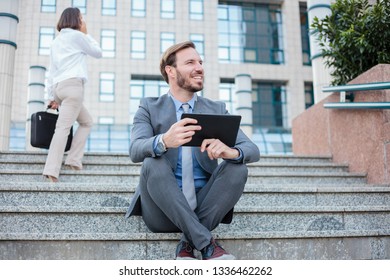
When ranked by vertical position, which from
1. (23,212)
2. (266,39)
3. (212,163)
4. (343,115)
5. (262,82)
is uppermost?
(266,39)

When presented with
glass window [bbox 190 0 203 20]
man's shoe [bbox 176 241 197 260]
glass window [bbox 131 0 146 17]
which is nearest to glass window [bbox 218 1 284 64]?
glass window [bbox 190 0 203 20]

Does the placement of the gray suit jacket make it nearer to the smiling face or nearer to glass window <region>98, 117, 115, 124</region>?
the smiling face

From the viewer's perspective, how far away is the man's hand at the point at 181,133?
99.2 inches

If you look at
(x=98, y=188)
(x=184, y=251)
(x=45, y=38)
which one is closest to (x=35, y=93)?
(x=98, y=188)

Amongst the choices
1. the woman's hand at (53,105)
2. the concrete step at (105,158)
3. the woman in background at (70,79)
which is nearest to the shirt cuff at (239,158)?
the woman in background at (70,79)

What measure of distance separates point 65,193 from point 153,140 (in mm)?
1283

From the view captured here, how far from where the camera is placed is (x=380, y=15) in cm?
469

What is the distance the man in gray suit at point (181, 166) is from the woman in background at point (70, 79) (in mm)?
1883

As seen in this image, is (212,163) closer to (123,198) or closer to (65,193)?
(123,198)

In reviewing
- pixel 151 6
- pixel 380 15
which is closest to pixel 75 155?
pixel 380 15

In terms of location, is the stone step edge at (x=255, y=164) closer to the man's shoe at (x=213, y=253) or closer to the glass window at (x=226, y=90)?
the man's shoe at (x=213, y=253)

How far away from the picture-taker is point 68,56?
15.8ft

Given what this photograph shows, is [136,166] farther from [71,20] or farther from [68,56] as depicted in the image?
[71,20]

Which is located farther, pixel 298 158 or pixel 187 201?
pixel 298 158
